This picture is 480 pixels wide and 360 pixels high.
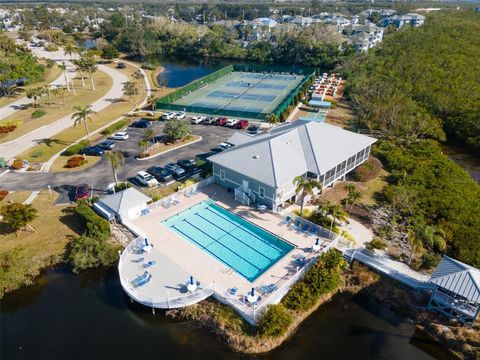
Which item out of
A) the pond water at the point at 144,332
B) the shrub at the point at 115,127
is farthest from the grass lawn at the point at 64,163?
the pond water at the point at 144,332

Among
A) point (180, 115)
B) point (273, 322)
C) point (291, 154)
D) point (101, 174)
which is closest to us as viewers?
point (273, 322)

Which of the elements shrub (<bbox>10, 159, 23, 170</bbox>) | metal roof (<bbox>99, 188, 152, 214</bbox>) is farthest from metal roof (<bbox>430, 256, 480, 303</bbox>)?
shrub (<bbox>10, 159, 23, 170</bbox>)

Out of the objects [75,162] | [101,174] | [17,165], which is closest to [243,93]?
[75,162]

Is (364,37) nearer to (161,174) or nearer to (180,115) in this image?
(180,115)

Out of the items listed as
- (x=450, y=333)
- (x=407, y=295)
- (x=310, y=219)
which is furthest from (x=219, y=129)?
(x=450, y=333)

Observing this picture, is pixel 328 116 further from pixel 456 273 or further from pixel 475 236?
pixel 456 273

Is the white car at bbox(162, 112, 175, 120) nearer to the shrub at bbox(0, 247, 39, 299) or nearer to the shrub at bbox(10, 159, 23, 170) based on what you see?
the shrub at bbox(10, 159, 23, 170)
